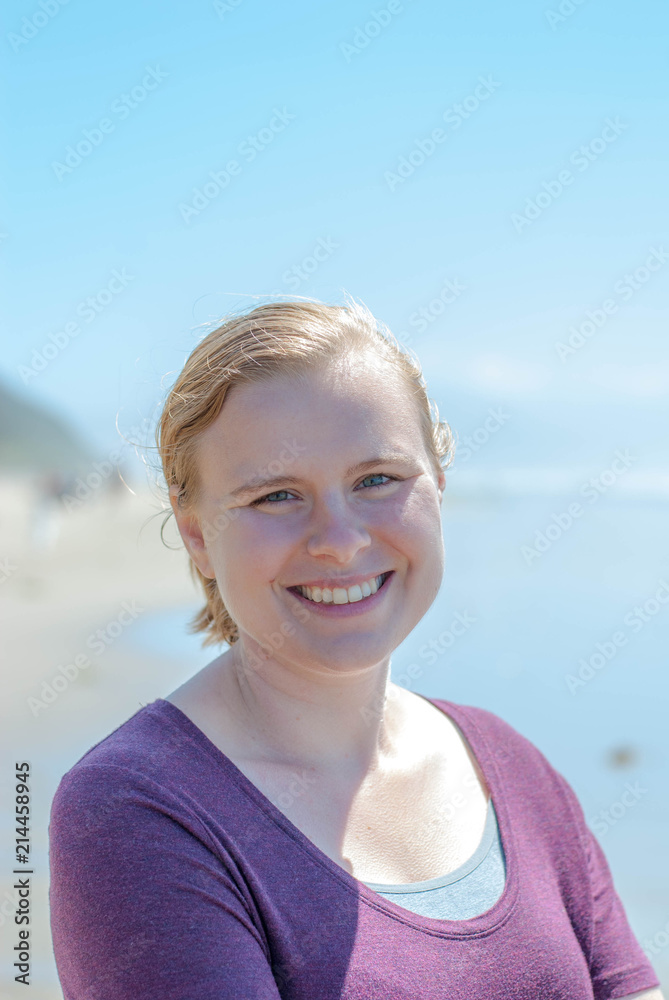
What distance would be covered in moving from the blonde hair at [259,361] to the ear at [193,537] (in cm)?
2

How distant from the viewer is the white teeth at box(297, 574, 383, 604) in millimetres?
1793

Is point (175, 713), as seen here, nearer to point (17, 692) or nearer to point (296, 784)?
point (296, 784)

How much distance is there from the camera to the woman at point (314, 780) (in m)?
1.44

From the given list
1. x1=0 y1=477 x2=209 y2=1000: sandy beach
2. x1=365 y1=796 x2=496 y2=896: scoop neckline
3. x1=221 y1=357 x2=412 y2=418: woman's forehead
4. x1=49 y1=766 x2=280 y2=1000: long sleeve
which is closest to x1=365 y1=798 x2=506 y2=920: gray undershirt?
x1=365 y1=796 x2=496 y2=896: scoop neckline

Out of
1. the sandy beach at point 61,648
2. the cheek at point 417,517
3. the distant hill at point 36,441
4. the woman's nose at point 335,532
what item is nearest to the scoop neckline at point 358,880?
the woman's nose at point 335,532

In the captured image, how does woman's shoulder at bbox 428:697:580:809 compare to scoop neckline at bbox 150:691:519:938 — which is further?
woman's shoulder at bbox 428:697:580:809

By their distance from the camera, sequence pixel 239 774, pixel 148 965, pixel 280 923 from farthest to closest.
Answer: pixel 239 774 < pixel 280 923 < pixel 148 965

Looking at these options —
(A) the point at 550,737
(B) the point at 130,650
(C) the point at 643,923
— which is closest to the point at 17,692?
(B) the point at 130,650

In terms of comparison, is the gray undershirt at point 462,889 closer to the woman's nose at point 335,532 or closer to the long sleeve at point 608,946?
the long sleeve at point 608,946

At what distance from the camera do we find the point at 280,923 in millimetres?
1508

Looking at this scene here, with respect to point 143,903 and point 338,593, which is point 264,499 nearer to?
point 338,593

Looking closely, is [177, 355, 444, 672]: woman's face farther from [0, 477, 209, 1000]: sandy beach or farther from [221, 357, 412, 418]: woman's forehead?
[0, 477, 209, 1000]: sandy beach

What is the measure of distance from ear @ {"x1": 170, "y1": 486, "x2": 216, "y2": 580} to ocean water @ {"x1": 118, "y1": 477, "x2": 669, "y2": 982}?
3434mm

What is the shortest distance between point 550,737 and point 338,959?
23.1 ft
